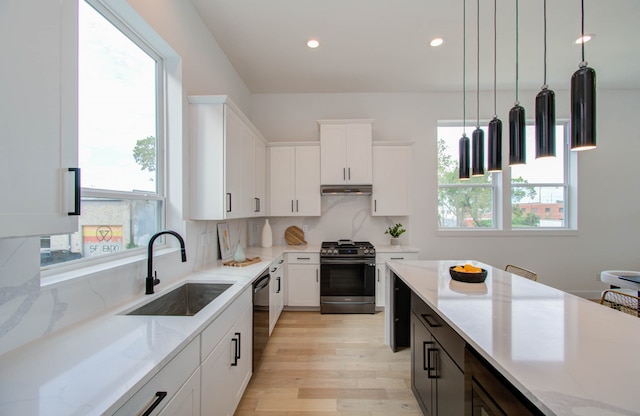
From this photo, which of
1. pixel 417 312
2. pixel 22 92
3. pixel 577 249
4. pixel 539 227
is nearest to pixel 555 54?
pixel 539 227

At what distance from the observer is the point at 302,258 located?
3465 millimetres

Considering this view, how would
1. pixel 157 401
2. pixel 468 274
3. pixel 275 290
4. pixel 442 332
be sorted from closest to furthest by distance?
pixel 157 401
pixel 442 332
pixel 468 274
pixel 275 290

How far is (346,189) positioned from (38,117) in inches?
123

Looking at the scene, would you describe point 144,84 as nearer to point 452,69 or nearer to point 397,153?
point 397,153

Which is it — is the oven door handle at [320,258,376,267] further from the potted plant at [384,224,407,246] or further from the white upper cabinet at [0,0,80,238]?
the white upper cabinet at [0,0,80,238]

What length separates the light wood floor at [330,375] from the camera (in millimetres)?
1818

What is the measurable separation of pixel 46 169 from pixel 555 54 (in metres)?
4.60

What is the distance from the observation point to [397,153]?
145 inches

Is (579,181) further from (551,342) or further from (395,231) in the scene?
(551,342)

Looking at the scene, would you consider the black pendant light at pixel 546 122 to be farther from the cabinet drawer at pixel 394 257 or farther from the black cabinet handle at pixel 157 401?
the cabinet drawer at pixel 394 257

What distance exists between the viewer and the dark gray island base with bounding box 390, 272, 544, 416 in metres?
0.89

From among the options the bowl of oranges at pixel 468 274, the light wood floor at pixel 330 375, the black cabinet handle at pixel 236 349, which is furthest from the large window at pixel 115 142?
the bowl of oranges at pixel 468 274

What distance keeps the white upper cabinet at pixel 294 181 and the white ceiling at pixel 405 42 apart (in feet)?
3.35

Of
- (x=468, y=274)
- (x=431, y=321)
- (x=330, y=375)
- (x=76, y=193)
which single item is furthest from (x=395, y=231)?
(x=76, y=193)
